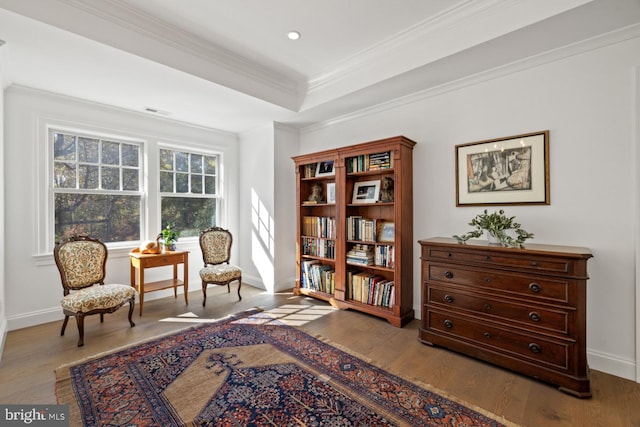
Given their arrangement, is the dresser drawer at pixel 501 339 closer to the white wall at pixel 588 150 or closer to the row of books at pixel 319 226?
the white wall at pixel 588 150

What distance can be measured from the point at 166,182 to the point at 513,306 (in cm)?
447

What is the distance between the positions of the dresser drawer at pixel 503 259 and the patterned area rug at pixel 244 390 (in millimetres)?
1053

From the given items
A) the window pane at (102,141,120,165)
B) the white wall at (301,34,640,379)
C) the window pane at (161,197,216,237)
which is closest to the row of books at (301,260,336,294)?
the white wall at (301,34,640,379)

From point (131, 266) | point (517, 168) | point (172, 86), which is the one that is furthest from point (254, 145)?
point (517, 168)

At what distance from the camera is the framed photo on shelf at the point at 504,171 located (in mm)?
2510

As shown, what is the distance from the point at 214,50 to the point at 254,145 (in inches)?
73.8

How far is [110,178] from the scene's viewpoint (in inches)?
150

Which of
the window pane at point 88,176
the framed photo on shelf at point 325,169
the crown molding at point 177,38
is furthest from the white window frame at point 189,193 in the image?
the framed photo on shelf at point 325,169

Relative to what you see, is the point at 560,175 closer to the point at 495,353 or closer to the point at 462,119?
the point at 462,119

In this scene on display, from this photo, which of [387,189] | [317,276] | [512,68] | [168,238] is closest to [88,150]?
[168,238]

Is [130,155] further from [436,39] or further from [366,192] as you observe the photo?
[436,39]

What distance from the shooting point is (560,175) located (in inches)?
95.6

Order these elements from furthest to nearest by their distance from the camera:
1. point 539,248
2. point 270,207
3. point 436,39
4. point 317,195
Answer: point 270,207 → point 317,195 → point 436,39 → point 539,248

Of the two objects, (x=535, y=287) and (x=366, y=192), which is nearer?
(x=535, y=287)
